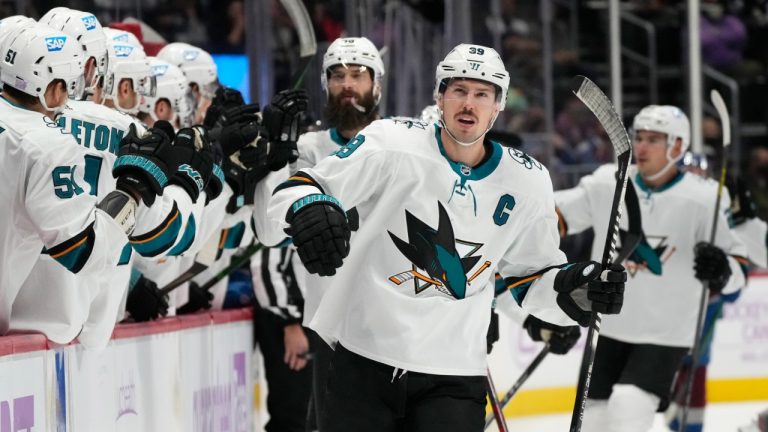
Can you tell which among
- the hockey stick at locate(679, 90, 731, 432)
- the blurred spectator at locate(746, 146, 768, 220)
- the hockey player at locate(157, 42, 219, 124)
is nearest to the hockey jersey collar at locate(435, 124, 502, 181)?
the hockey player at locate(157, 42, 219, 124)

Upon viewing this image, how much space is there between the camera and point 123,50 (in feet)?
13.8

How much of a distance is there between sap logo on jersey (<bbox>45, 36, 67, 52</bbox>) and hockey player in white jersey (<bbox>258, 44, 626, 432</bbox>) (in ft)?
2.01

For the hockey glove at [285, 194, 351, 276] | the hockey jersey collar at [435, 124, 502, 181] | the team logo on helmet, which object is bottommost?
the hockey glove at [285, 194, 351, 276]

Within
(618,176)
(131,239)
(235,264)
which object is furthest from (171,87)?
(618,176)

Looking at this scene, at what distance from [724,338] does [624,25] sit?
11.4 ft

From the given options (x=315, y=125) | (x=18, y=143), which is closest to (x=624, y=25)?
(x=315, y=125)

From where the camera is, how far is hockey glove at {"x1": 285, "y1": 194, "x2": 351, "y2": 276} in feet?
9.24

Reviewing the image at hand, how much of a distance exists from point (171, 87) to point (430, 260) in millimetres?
1613

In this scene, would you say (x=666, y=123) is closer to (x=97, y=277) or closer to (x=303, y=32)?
(x=303, y=32)

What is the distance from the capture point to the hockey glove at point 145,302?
394 centimetres

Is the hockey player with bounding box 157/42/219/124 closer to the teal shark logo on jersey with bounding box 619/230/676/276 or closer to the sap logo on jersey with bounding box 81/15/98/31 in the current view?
the sap logo on jersey with bounding box 81/15/98/31

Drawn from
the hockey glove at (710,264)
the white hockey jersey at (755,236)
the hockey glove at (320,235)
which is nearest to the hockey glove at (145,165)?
the hockey glove at (320,235)

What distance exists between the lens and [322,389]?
11.3ft

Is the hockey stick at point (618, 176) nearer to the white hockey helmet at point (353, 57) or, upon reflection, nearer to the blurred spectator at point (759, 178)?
the white hockey helmet at point (353, 57)
